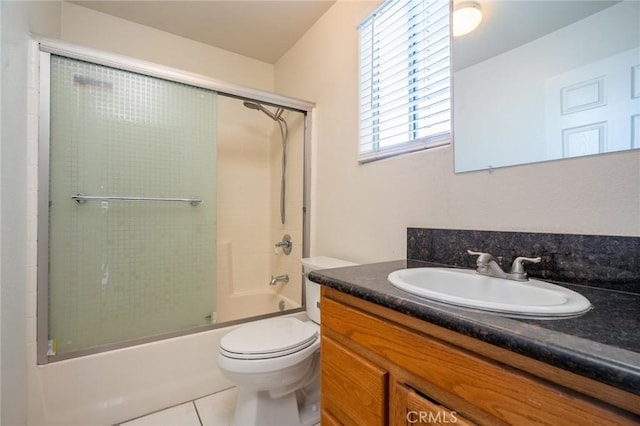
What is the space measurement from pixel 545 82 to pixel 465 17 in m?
0.44

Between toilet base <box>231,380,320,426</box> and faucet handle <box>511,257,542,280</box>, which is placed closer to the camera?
faucet handle <box>511,257,542,280</box>

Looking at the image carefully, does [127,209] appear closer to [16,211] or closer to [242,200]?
[16,211]

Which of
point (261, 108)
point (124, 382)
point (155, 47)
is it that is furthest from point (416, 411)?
point (155, 47)

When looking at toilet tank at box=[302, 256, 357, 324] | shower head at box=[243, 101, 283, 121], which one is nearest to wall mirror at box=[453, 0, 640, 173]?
toilet tank at box=[302, 256, 357, 324]

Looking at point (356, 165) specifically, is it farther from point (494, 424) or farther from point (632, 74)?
point (494, 424)

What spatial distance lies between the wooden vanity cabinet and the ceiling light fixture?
1.10m

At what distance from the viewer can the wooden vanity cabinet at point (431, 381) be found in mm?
400

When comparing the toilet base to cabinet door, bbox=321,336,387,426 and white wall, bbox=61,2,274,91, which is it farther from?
white wall, bbox=61,2,274,91

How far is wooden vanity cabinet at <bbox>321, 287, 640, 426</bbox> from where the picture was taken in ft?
1.31

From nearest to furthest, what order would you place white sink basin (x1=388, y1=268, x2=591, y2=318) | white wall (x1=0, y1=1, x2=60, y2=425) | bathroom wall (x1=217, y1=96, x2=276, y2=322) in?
white sink basin (x1=388, y1=268, x2=591, y2=318) < white wall (x1=0, y1=1, x2=60, y2=425) < bathroom wall (x1=217, y1=96, x2=276, y2=322)

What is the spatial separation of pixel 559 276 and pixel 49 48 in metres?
2.16

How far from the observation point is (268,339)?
4.08 ft

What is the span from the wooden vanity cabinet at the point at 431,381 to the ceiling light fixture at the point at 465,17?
1102 mm

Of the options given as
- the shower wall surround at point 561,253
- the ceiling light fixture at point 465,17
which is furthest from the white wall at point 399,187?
the ceiling light fixture at point 465,17
